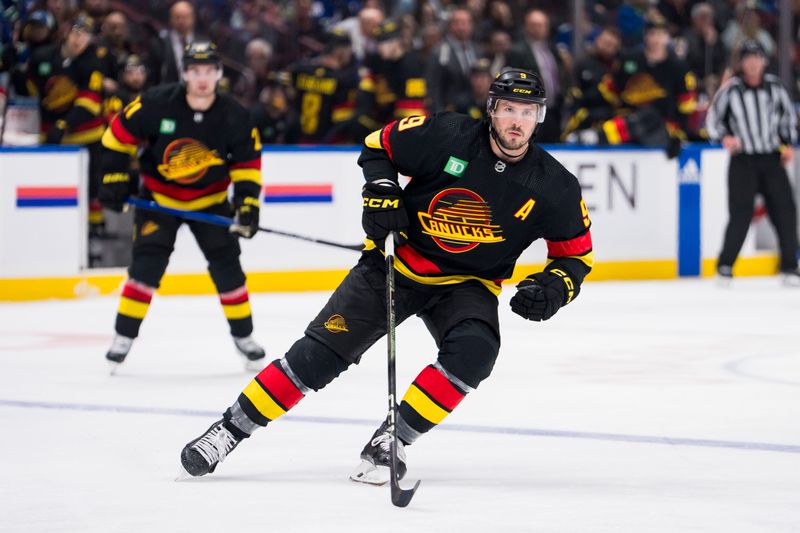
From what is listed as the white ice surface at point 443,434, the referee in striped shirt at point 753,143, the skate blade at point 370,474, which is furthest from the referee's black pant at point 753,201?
the skate blade at point 370,474

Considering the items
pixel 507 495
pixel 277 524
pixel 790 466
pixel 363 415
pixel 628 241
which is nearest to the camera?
pixel 277 524

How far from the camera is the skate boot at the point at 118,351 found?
609cm

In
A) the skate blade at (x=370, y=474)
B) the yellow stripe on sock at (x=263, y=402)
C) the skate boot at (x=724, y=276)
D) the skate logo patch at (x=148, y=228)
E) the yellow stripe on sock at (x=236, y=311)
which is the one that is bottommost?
the skate boot at (x=724, y=276)

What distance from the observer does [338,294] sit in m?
4.02

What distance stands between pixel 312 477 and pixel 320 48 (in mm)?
7032

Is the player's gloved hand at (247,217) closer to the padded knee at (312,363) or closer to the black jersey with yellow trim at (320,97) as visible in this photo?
the padded knee at (312,363)

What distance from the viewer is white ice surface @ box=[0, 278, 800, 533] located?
360 cm

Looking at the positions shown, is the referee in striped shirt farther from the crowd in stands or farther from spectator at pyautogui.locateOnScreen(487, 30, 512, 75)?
spectator at pyautogui.locateOnScreen(487, 30, 512, 75)

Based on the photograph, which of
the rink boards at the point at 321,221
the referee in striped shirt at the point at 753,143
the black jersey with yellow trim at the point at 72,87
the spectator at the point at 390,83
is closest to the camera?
the rink boards at the point at 321,221

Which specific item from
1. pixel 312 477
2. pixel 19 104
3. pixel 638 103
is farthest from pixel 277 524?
pixel 638 103

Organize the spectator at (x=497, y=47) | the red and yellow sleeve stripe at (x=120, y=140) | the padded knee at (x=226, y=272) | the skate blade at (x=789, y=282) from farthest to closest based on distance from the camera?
the spectator at (x=497, y=47)
the skate blade at (x=789, y=282)
the padded knee at (x=226, y=272)
the red and yellow sleeve stripe at (x=120, y=140)

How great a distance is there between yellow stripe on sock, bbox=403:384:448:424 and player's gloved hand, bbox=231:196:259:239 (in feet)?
7.32

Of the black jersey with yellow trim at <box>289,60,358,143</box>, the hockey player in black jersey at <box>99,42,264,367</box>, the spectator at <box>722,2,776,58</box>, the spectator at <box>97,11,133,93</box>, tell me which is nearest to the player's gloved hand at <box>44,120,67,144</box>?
the spectator at <box>97,11,133,93</box>

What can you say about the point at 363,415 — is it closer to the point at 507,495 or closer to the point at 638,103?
the point at 507,495
